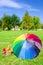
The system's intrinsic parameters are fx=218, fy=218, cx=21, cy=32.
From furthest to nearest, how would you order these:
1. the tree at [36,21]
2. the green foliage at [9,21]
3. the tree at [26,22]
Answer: the tree at [36,21], the green foliage at [9,21], the tree at [26,22]

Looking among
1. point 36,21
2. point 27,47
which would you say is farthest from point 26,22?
point 27,47

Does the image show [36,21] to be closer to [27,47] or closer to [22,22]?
[22,22]

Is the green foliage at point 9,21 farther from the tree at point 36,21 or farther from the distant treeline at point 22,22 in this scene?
the tree at point 36,21

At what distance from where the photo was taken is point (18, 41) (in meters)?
9.36

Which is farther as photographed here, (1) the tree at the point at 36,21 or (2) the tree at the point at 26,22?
(1) the tree at the point at 36,21

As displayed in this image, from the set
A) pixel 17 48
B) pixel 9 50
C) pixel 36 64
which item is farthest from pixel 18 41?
pixel 36 64

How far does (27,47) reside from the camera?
30.0 feet

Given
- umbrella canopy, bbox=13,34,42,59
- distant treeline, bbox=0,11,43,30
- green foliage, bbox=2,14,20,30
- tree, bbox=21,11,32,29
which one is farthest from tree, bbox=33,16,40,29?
umbrella canopy, bbox=13,34,42,59

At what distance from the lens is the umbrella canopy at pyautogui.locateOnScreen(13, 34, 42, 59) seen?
9.04 m

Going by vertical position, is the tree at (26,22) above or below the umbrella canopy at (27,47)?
below

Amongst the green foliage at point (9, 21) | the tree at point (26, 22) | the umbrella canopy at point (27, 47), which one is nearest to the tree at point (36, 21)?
the green foliage at point (9, 21)

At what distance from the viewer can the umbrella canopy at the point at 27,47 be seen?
9039mm

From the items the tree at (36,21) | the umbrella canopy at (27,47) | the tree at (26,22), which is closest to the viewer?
the umbrella canopy at (27,47)

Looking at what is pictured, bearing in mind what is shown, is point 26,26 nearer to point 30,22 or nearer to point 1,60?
point 30,22
